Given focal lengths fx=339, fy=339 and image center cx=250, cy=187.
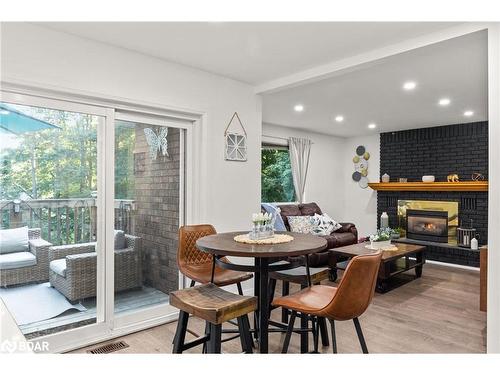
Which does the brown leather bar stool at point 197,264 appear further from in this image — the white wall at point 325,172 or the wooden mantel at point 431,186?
the wooden mantel at point 431,186

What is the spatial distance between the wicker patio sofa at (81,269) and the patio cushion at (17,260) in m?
0.13

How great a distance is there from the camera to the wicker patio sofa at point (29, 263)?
2481 mm

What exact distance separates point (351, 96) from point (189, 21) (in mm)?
2598

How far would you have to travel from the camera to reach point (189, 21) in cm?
239

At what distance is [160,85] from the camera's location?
3.09 meters

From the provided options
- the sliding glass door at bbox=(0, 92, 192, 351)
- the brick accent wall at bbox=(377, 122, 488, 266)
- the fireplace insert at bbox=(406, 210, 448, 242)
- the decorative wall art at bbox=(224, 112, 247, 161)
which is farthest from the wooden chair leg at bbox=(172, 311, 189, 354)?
the fireplace insert at bbox=(406, 210, 448, 242)

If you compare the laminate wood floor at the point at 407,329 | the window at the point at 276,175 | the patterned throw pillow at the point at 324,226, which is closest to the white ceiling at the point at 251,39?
the laminate wood floor at the point at 407,329

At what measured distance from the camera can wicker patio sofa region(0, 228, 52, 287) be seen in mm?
2481

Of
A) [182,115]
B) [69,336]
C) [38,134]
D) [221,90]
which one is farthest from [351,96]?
[69,336]

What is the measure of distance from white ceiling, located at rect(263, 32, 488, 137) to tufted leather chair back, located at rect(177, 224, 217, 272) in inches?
83.7

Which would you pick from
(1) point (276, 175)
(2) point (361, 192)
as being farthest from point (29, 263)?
(2) point (361, 192)

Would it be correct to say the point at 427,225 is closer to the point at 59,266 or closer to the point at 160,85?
the point at 160,85

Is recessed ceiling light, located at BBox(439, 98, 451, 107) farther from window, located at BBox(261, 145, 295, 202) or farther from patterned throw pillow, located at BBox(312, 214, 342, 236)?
window, located at BBox(261, 145, 295, 202)
